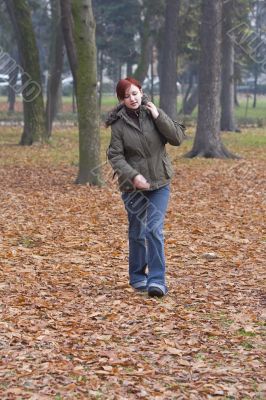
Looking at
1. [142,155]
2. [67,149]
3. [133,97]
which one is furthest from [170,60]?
[133,97]

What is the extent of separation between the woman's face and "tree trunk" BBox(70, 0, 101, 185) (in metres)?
9.62

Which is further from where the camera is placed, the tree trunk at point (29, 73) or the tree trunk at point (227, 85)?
the tree trunk at point (227, 85)

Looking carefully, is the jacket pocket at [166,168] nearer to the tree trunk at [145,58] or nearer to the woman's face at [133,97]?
the woman's face at [133,97]

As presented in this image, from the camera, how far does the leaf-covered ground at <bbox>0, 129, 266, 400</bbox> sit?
633cm

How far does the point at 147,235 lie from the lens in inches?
344

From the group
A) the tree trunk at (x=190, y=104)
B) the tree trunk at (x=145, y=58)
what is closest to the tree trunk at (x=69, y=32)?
the tree trunk at (x=145, y=58)

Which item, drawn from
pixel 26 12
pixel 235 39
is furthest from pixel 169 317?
pixel 235 39

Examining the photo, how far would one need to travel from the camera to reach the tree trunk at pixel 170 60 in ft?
115

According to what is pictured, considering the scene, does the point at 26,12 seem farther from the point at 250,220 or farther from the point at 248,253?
the point at 248,253

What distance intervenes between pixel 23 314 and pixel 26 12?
64.6ft

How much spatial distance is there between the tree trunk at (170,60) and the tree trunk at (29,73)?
321 inches

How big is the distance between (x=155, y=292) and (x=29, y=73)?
62.9 ft

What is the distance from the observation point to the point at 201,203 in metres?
16.5

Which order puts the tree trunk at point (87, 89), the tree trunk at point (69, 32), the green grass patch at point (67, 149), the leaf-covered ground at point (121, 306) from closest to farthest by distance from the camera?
the leaf-covered ground at point (121, 306), the tree trunk at point (87, 89), the tree trunk at point (69, 32), the green grass patch at point (67, 149)
